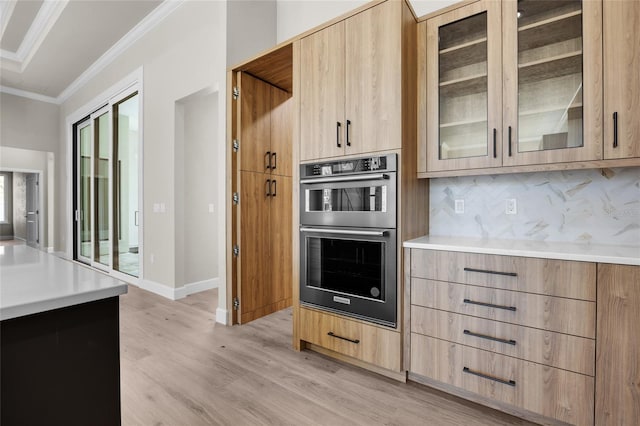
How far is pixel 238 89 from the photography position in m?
2.95

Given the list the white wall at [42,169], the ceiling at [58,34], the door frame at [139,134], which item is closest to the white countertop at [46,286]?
the door frame at [139,134]

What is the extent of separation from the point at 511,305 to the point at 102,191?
5.99 m

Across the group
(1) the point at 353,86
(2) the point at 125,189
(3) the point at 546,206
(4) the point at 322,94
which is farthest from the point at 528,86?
(2) the point at 125,189

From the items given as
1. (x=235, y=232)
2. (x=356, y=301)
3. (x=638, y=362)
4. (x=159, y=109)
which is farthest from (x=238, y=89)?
(x=638, y=362)

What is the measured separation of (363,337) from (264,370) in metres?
0.70

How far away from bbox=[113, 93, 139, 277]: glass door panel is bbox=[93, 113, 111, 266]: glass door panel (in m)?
0.31

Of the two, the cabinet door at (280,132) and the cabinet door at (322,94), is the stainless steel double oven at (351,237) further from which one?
the cabinet door at (280,132)

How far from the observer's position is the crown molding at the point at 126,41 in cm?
382

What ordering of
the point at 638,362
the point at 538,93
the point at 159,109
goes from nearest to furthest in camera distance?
the point at 638,362 → the point at 538,93 → the point at 159,109

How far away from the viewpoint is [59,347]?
875mm

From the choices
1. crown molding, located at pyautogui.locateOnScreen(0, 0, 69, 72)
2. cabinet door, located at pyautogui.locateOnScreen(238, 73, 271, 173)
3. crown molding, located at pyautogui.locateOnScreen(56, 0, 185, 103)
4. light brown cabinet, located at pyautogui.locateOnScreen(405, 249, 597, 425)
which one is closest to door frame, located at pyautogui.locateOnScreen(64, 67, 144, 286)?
crown molding, located at pyautogui.locateOnScreen(56, 0, 185, 103)

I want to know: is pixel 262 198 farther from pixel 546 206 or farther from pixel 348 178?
pixel 546 206

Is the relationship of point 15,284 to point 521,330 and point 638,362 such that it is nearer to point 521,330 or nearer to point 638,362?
point 521,330

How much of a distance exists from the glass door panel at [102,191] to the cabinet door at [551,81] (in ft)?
18.0
